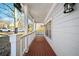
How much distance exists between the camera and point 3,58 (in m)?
1.93

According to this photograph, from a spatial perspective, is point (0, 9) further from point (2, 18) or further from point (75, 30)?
point (75, 30)

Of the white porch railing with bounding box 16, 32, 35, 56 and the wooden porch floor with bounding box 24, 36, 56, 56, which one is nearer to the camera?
the white porch railing with bounding box 16, 32, 35, 56

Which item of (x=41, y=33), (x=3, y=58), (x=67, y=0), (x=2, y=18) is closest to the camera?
(x=3, y=58)

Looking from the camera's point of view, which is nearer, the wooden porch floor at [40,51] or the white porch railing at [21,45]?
the white porch railing at [21,45]

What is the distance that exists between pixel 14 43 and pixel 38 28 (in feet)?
53.9

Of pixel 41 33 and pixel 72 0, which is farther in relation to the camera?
pixel 41 33

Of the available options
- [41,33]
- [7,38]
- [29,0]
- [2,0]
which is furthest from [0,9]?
[41,33]

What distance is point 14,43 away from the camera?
2.59 m

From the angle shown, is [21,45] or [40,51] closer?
[21,45]

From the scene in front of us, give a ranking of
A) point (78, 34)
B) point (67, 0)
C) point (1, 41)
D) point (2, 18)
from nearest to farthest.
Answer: point (67, 0) < point (78, 34) < point (1, 41) < point (2, 18)

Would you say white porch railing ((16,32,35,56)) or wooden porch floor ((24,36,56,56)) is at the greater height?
white porch railing ((16,32,35,56))

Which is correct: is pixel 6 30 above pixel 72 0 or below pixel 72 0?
below

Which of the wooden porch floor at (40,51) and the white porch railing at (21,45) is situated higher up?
the white porch railing at (21,45)

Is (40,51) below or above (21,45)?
below
